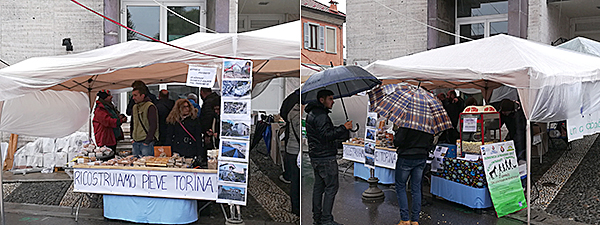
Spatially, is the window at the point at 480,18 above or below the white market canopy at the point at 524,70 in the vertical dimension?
above

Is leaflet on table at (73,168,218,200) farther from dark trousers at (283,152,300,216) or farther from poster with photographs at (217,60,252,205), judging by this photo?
dark trousers at (283,152,300,216)

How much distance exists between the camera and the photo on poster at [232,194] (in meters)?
2.38

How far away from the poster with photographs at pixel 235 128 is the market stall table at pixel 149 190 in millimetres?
659

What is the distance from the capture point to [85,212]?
139 inches

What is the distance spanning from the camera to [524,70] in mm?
2721

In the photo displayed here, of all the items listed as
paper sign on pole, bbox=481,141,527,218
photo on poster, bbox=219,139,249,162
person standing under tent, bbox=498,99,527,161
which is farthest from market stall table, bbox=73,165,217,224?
person standing under tent, bbox=498,99,527,161

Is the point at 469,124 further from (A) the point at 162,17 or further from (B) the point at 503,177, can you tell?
(A) the point at 162,17

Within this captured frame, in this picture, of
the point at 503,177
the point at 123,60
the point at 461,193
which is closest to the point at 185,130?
the point at 123,60

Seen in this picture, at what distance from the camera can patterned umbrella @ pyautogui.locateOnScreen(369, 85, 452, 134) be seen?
2822 millimetres

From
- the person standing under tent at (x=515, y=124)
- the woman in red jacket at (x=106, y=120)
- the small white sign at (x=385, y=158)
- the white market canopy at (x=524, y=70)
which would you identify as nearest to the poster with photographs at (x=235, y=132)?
the white market canopy at (x=524, y=70)

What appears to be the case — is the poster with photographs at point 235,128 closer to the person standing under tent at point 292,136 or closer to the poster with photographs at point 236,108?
the poster with photographs at point 236,108

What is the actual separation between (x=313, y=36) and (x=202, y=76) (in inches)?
60.2

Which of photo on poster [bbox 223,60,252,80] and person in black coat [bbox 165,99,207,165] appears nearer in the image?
photo on poster [bbox 223,60,252,80]

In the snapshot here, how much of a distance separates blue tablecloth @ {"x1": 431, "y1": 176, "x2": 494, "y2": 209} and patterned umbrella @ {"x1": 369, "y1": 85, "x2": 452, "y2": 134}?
811 millimetres
